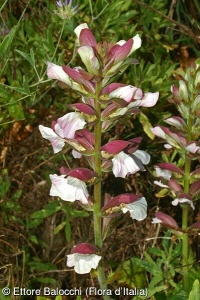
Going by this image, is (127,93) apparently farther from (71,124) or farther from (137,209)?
(137,209)

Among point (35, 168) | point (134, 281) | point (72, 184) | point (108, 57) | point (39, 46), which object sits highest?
point (108, 57)

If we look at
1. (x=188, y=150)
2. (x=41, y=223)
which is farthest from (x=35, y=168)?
(x=188, y=150)

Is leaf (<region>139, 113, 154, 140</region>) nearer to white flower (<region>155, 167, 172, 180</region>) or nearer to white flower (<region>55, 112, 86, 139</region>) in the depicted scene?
white flower (<region>155, 167, 172, 180</region>)

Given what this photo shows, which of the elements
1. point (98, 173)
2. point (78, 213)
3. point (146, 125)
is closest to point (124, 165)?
point (98, 173)

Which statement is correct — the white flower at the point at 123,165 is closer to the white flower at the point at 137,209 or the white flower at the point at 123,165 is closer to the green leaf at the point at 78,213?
the white flower at the point at 137,209

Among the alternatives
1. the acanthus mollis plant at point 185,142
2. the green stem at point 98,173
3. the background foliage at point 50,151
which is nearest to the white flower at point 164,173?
the acanthus mollis plant at point 185,142

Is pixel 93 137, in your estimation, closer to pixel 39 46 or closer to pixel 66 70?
pixel 66 70
